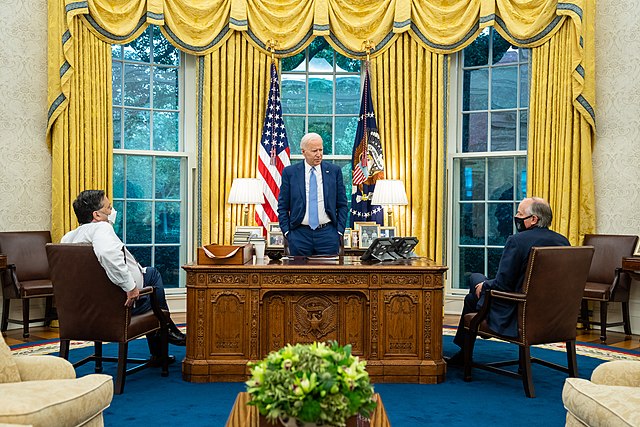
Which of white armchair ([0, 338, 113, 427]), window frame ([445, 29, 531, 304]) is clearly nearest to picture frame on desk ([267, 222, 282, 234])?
window frame ([445, 29, 531, 304])

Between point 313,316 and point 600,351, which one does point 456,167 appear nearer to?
point 600,351

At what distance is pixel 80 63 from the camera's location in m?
7.20

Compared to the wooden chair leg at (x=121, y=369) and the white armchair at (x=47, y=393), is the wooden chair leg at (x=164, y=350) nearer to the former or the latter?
the wooden chair leg at (x=121, y=369)

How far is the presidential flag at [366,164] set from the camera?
7.71 metres

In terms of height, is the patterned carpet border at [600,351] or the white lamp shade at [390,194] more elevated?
the white lamp shade at [390,194]

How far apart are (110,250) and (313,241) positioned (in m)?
1.85

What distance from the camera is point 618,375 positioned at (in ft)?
10.4

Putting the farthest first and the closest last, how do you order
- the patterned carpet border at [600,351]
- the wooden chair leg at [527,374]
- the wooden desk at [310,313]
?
the patterned carpet border at [600,351]
the wooden desk at [310,313]
the wooden chair leg at [527,374]

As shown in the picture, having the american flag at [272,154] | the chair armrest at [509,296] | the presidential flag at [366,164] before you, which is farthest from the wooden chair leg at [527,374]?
the american flag at [272,154]

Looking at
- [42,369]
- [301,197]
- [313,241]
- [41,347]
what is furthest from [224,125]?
[42,369]

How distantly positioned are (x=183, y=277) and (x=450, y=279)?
2996mm

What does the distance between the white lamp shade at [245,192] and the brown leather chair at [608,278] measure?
10.8 ft

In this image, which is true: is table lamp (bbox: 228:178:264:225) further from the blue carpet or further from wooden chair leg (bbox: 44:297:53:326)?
the blue carpet

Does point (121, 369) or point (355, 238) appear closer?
point (121, 369)
